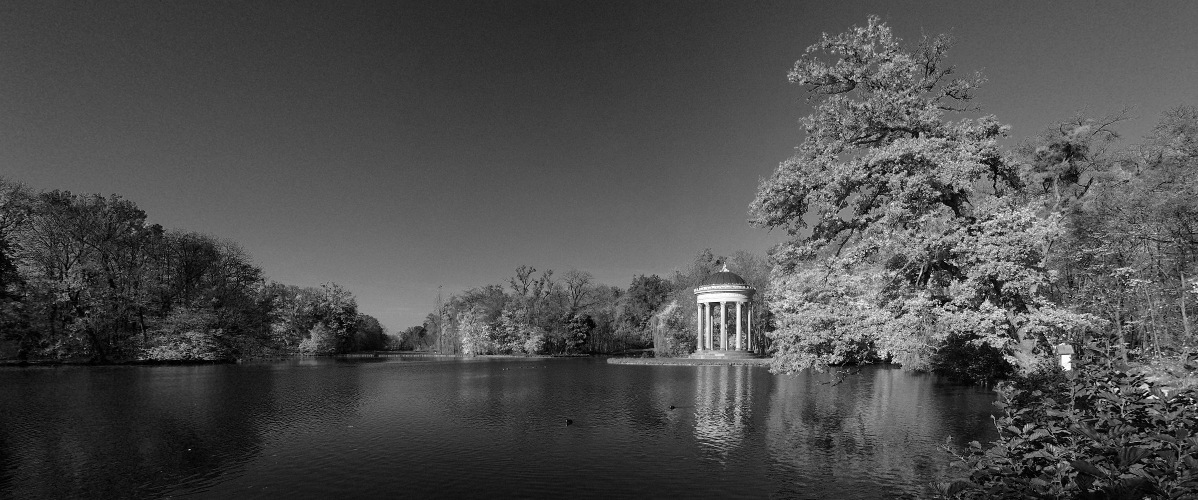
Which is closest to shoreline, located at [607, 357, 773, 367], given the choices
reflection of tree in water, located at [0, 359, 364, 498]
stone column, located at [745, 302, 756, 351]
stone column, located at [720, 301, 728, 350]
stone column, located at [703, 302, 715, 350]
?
stone column, located at [720, 301, 728, 350]

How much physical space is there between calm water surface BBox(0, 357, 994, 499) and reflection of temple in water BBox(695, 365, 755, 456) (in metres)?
0.12

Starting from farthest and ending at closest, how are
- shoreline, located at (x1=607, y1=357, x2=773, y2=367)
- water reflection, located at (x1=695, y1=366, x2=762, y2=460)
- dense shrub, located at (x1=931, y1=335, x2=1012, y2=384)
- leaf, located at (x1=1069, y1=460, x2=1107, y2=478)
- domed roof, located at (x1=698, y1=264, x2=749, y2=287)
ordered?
1. domed roof, located at (x1=698, y1=264, x2=749, y2=287)
2. shoreline, located at (x1=607, y1=357, x2=773, y2=367)
3. dense shrub, located at (x1=931, y1=335, x2=1012, y2=384)
4. water reflection, located at (x1=695, y1=366, x2=762, y2=460)
5. leaf, located at (x1=1069, y1=460, x2=1107, y2=478)

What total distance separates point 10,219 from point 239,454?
144 feet

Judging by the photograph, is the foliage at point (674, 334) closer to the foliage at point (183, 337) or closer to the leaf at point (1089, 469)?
the foliage at point (183, 337)

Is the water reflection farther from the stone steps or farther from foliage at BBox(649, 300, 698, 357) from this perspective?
foliage at BBox(649, 300, 698, 357)

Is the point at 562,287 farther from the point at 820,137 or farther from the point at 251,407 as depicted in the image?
the point at 820,137

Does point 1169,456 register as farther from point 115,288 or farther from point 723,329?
point 115,288

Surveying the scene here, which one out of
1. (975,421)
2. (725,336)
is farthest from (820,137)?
(725,336)

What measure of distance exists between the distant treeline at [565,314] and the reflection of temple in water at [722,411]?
121 ft

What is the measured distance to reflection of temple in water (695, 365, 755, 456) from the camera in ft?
52.4

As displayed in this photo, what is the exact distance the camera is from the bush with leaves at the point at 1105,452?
396 cm

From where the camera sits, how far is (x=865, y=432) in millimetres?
16516

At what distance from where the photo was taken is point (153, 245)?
50156 millimetres

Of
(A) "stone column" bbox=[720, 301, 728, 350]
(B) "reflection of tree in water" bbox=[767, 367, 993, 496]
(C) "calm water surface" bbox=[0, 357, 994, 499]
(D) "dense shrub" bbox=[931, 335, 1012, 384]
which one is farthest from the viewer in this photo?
(A) "stone column" bbox=[720, 301, 728, 350]
